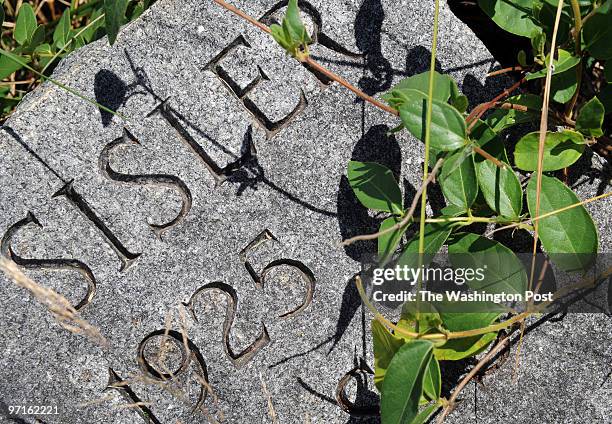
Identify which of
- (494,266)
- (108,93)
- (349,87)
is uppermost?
(108,93)

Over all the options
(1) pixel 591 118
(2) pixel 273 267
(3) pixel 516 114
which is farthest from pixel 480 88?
(2) pixel 273 267

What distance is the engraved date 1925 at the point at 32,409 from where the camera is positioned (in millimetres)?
1507

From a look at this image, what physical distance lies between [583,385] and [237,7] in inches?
43.3

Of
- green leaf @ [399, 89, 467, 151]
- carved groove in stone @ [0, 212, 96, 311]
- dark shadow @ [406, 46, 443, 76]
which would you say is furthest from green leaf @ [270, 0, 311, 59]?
carved groove in stone @ [0, 212, 96, 311]

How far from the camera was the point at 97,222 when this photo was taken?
151 cm

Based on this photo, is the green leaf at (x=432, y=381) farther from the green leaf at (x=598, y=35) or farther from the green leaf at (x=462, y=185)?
the green leaf at (x=598, y=35)

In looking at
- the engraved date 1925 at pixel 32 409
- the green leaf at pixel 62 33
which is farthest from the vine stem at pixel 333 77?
the engraved date 1925 at pixel 32 409

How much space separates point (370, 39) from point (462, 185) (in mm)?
385

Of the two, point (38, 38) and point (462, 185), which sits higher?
point (38, 38)

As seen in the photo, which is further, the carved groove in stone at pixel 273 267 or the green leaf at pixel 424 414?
the carved groove in stone at pixel 273 267

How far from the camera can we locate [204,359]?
153 cm

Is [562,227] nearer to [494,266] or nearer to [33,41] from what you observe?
[494,266]

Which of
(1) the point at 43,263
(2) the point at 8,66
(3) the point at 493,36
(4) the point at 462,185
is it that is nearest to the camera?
(4) the point at 462,185

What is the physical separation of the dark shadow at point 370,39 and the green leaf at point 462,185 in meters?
0.27
